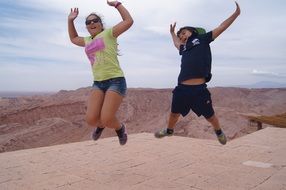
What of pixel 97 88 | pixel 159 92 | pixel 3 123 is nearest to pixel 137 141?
pixel 97 88

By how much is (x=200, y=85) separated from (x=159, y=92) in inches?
1371

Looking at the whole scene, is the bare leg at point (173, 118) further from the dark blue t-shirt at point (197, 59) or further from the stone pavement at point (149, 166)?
the stone pavement at point (149, 166)

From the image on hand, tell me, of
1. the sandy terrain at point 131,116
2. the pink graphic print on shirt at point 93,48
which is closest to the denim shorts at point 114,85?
the pink graphic print on shirt at point 93,48

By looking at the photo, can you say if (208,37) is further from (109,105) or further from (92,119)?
(92,119)

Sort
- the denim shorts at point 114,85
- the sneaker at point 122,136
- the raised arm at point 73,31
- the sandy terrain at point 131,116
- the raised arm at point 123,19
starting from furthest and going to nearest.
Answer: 1. the sandy terrain at point 131,116
2. the sneaker at point 122,136
3. the raised arm at point 73,31
4. the denim shorts at point 114,85
5. the raised arm at point 123,19

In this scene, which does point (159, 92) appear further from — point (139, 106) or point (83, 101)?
point (83, 101)

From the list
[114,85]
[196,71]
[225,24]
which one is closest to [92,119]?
[114,85]

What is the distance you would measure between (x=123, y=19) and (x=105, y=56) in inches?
19.5

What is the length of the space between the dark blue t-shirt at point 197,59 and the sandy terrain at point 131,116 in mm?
14317

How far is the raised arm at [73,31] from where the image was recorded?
16.6ft

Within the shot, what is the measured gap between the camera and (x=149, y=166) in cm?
585

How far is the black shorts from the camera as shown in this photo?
15.8 ft

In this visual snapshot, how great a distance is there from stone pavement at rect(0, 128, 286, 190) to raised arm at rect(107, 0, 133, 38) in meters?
1.92

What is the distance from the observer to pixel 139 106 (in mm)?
34312
